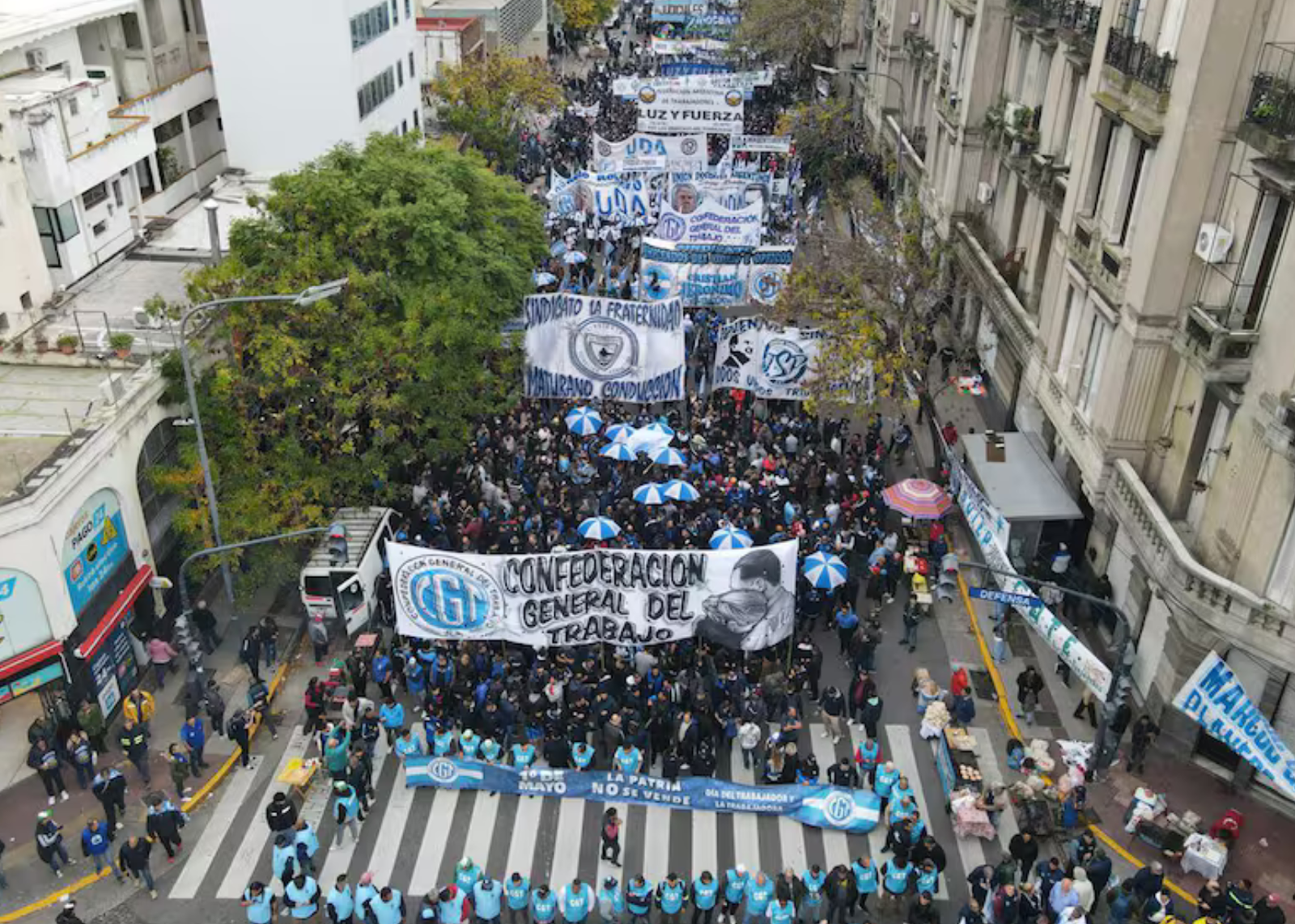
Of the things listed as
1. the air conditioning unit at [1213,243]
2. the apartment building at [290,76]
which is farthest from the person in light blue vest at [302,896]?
the apartment building at [290,76]

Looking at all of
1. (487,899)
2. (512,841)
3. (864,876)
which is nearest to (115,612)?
(512,841)

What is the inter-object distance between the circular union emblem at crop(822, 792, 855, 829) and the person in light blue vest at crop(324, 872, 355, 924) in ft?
29.1

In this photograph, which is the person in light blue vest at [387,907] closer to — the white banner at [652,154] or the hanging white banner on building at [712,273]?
the hanging white banner on building at [712,273]

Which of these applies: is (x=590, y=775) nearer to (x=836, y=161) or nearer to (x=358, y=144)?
(x=358, y=144)

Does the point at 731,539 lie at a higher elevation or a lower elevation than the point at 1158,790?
higher

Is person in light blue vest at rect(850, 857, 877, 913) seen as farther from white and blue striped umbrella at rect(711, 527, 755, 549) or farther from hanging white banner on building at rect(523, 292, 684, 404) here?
hanging white banner on building at rect(523, 292, 684, 404)

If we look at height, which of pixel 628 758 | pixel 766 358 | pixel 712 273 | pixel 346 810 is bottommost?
pixel 346 810

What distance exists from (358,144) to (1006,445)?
29.1 metres

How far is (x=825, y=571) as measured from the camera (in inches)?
1030

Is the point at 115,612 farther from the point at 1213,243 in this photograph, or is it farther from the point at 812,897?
the point at 1213,243

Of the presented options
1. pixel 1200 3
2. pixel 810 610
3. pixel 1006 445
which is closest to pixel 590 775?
pixel 810 610

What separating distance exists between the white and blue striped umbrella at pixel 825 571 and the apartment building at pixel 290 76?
2764cm

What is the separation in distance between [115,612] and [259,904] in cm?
904

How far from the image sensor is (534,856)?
21.5 meters
